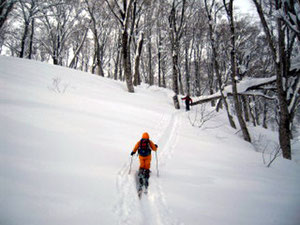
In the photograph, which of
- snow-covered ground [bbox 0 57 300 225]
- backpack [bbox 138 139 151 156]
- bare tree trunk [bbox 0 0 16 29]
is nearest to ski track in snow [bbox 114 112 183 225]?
snow-covered ground [bbox 0 57 300 225]

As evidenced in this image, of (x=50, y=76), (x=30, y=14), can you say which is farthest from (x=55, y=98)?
(x=30, y=14)

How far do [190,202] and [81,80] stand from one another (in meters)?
9.21

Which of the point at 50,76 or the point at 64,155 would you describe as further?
the point at 50,76

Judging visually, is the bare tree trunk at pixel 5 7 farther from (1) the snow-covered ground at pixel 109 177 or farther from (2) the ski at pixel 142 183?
(2) the ski at pixel 142 183

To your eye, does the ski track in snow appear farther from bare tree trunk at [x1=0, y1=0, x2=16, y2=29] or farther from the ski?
bare tree trunk at [x1=0, y1=0, x2=16, y2=29]

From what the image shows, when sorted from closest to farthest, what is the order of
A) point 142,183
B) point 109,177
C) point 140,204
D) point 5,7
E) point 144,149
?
1. point 140,204
2. point 109,177
3. point 142,183
4. point 144,149
5. point 5,7

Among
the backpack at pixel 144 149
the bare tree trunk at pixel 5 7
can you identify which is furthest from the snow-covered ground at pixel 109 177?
the bare tree trunk at pixel 5 7

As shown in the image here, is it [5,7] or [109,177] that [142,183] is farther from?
[5,7]

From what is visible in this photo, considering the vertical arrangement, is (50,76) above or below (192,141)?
above

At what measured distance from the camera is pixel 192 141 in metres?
5.51

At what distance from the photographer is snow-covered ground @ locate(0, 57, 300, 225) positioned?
2.06 meters

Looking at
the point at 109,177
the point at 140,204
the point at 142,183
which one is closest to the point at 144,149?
the point at 142,183

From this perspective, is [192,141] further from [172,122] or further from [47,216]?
[47,216]

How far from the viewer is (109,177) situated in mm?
2924
